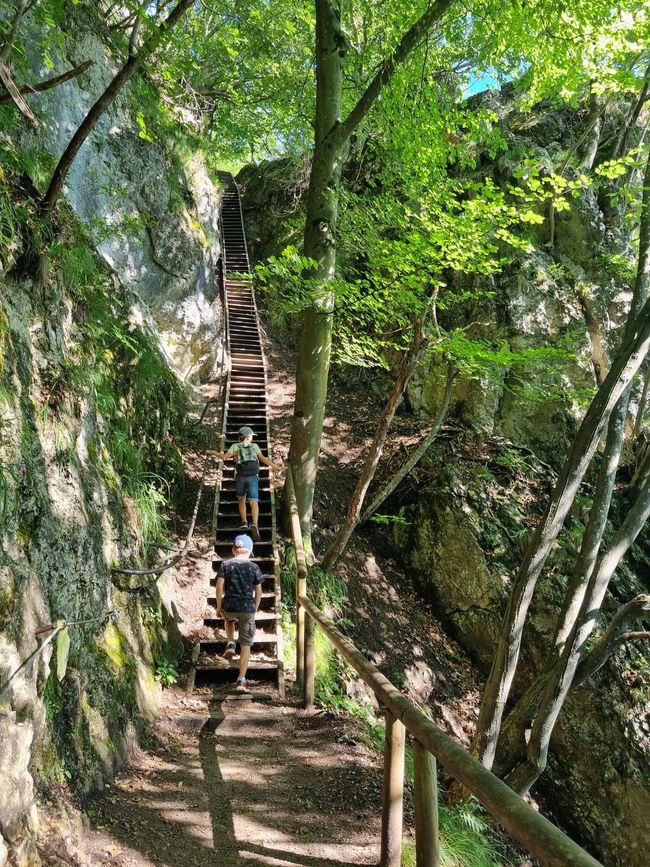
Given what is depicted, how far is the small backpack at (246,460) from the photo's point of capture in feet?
26.2

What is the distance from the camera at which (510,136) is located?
15.0 m

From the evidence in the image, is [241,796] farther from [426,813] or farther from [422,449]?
[422,449]

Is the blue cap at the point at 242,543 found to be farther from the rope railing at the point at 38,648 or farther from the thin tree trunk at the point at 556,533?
the thin tree trunk at the point at 556,533

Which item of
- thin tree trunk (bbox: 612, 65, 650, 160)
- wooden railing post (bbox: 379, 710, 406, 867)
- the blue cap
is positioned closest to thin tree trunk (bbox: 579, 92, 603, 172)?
thin tree trunk (bbox: 612, 65, 650, 160)

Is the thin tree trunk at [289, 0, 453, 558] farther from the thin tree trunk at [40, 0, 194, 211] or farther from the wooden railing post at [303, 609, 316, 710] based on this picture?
the thin tree trunk at [40, 0, 194, 211]

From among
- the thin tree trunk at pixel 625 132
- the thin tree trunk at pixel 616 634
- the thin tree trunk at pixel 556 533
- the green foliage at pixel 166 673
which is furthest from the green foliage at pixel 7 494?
the thin tree trunk at pixel 625 132

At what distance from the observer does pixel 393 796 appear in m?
2.82

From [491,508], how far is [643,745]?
4.41 meters

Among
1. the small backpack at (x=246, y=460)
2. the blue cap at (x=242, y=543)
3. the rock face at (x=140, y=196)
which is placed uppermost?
the rock face at (x=140, y=196)

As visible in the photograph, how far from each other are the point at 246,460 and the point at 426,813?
19.6 ft

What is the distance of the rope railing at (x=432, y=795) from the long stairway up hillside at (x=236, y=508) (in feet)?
9.31

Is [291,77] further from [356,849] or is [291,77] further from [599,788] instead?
[599,788]

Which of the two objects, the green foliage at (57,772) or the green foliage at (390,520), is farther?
the green foliage at (390,520)

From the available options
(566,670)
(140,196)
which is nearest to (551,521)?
(566,670)
